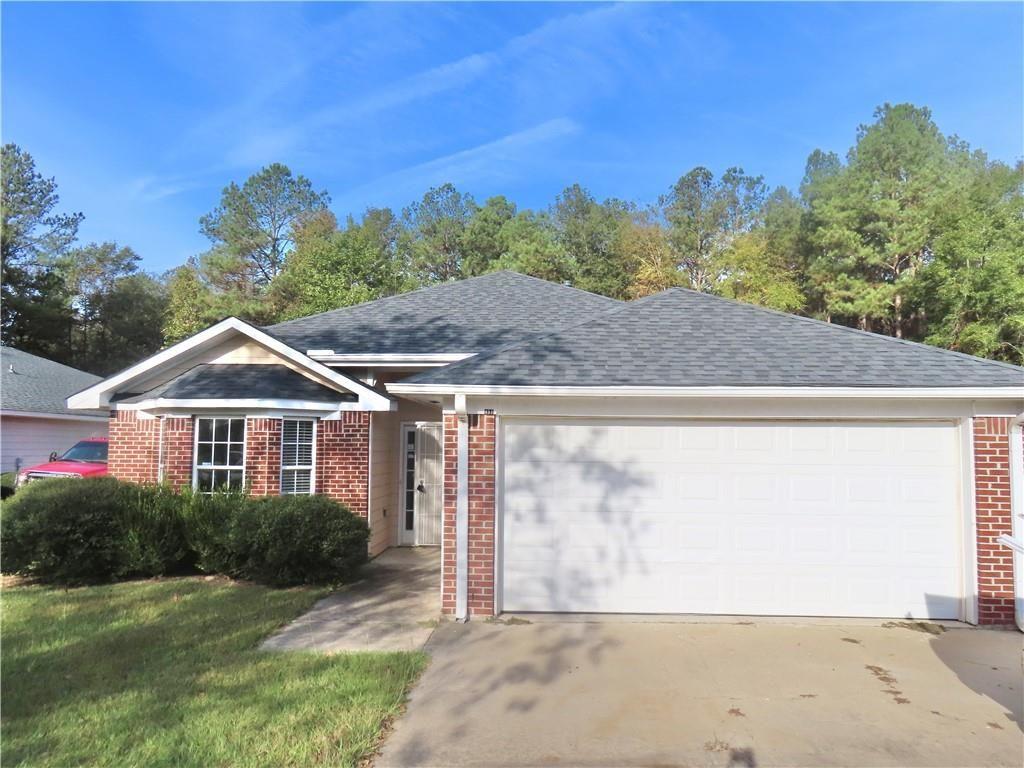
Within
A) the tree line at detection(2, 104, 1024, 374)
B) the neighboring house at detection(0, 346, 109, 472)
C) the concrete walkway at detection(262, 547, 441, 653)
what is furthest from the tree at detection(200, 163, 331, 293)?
the concrete walkway at detection(262, 547, 441, 653)

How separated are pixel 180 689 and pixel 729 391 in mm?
5679

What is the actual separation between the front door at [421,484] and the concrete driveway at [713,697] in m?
4.80

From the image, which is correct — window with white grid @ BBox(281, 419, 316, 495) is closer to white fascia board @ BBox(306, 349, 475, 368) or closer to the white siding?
white fascia board @ BBox(306, 349, 475, 368)

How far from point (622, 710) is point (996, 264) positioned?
2638 cm

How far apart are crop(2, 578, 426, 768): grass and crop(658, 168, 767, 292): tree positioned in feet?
105

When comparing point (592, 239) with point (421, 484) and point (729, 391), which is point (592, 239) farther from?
point (729, 391)

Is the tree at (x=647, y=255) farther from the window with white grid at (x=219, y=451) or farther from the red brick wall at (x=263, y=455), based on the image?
the window with white grid at (x=219, y=451)

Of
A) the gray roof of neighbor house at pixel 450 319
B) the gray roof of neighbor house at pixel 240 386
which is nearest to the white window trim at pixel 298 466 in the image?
the gray roof of neighbor house at pixel 240 386

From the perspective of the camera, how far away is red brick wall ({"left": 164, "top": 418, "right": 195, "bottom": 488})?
9.94 meters

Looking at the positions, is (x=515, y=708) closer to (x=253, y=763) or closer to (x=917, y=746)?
(x=253, y=763)

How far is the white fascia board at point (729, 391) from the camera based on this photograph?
263 inches

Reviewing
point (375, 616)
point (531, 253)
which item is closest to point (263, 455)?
point (375, 616)

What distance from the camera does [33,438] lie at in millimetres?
19766

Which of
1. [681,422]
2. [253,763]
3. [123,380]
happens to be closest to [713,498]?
[681,422]
